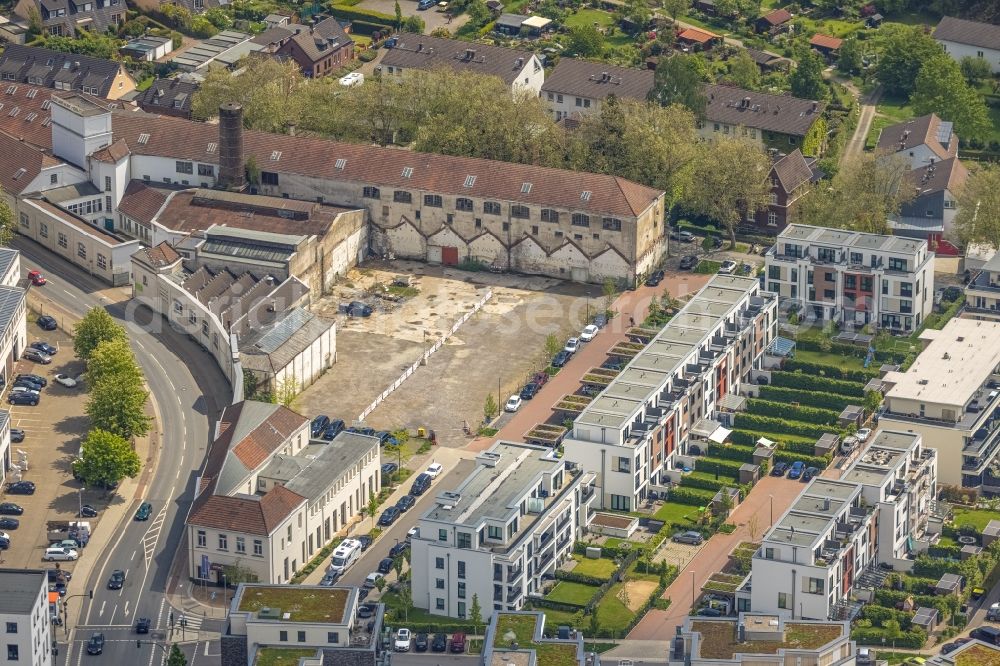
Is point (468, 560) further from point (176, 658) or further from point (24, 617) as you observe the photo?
point (24, 617)

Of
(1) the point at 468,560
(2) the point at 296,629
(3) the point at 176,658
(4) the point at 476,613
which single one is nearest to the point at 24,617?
(3) the point at 176,658

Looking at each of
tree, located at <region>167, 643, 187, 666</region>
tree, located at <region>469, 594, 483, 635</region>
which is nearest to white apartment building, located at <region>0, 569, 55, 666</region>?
tree, located at <region>167, 643, 187, 666</region>

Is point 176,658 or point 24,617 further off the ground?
point 24,617

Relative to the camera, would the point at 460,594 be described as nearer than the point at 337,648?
No

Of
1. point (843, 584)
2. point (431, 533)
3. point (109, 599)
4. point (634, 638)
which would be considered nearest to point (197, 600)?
point (109, 599)

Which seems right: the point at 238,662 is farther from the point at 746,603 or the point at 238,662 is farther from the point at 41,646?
the point at 746,603
